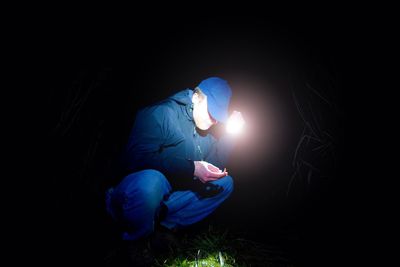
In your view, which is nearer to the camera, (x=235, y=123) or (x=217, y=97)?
(x=217, y=97)

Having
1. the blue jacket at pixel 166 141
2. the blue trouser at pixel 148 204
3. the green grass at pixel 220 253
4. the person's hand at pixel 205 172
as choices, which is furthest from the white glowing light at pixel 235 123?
the green grass at pixel 220 253

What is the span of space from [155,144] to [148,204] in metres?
0.59

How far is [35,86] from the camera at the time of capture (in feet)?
7.54

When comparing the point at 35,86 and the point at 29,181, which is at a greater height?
the point at 35,86

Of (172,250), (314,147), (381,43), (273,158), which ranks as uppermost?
(381,43)

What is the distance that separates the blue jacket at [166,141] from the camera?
8.79 feet

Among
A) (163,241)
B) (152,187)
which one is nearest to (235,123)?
(152,187)

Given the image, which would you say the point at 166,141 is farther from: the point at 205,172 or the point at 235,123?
the point at 235,123

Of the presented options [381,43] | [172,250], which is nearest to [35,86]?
[172,250]

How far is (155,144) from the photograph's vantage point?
2.69 m

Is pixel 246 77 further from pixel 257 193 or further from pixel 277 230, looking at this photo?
pixel 277 230

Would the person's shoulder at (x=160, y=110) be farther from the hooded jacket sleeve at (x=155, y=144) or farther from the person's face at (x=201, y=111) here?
the person's face at (x=201, y=111)

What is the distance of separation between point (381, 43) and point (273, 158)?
1.87 m

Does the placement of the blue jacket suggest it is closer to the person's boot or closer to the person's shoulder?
the person's shoulder
